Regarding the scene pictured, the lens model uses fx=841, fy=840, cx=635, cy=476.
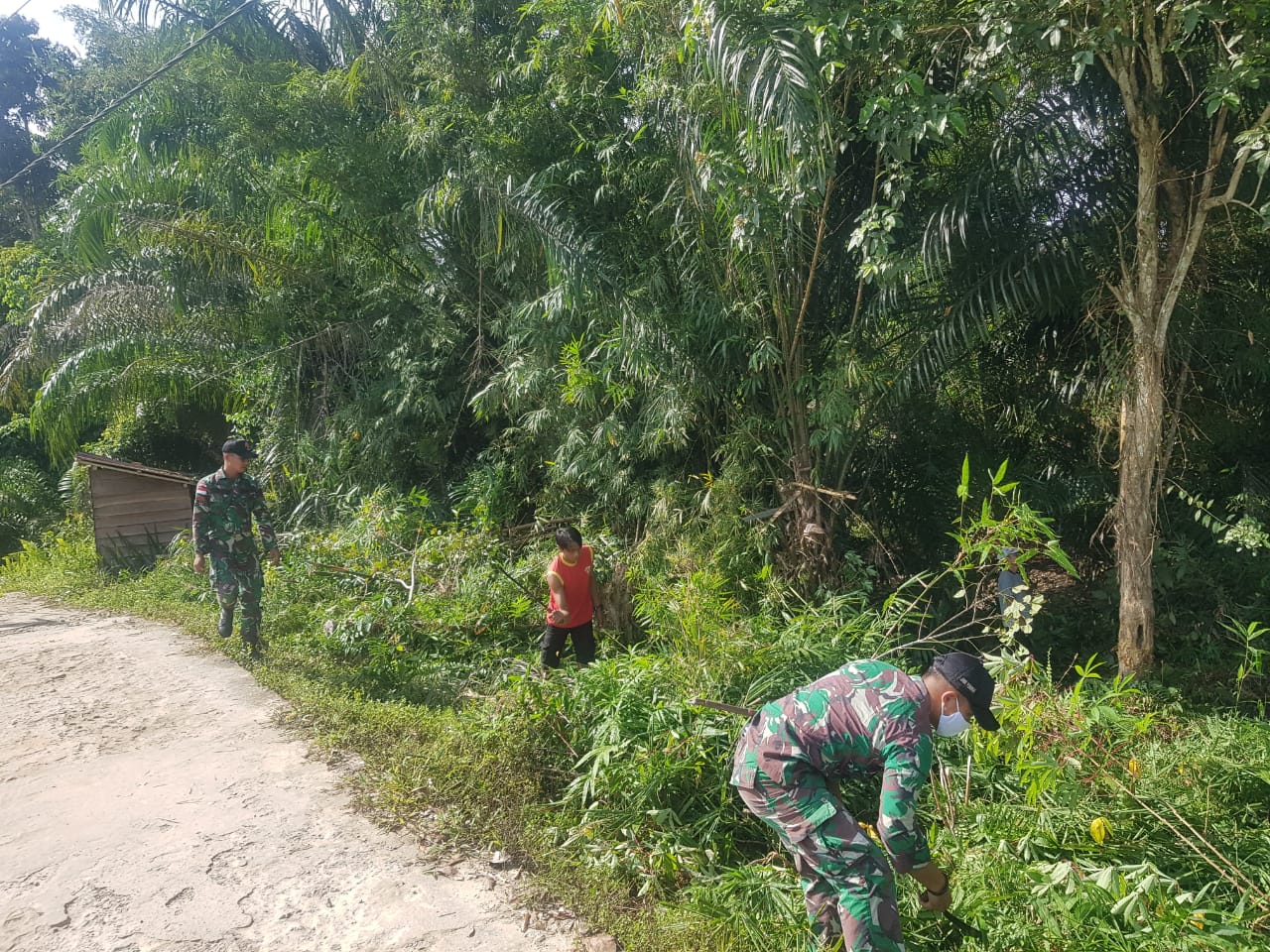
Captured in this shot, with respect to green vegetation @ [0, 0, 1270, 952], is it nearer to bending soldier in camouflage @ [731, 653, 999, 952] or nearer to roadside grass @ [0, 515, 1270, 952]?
roadside grass @ [0, 515, 1270, 952]

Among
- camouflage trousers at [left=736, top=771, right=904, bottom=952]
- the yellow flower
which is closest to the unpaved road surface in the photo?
camouflage trousers at [left=736, top=771, right=904, bottom=952]

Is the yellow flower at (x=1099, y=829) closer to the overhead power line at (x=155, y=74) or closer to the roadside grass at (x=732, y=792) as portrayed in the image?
the roadside grass at (x=732, y=792)

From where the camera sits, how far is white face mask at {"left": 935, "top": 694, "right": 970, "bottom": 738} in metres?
2.49

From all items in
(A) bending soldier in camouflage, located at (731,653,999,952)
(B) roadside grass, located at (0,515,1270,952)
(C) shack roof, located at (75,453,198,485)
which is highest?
(C) shack roof, located at (75,453,198,485)

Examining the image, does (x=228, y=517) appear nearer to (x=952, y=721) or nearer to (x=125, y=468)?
(x=125, y=468)

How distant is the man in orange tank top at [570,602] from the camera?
534cm

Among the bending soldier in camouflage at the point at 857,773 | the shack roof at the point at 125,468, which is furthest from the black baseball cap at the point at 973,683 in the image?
the shack roof at the point at 125,468

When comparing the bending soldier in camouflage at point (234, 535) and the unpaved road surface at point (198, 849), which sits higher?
the bending soldier in camouflage at point (234, 535)

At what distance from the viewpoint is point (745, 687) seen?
427 cm

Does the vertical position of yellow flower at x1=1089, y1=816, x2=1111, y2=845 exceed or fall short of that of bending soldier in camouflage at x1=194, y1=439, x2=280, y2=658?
it falls short

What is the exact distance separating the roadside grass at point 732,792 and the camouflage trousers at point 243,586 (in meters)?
0.45

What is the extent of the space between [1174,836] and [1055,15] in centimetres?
393

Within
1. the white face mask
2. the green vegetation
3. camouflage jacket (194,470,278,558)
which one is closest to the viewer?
the white face mask

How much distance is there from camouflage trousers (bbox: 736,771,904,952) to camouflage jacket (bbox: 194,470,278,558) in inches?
184
